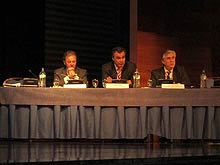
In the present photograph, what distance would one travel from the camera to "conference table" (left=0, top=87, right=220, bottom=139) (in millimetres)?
5363

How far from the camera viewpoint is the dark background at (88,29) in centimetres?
793

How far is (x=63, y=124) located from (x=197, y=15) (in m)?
4.90

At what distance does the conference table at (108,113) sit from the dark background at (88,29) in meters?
2.52

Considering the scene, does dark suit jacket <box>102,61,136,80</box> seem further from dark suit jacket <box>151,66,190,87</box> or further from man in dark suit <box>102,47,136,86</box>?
dark suit jacket <box>151,66,190,87</box>

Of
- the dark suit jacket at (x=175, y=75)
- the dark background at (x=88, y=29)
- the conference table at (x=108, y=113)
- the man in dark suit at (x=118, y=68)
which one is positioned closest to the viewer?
the conference table at (x=108, y=113)

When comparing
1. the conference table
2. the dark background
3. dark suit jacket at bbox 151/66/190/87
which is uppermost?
the dark background

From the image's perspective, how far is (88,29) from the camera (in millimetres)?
8844

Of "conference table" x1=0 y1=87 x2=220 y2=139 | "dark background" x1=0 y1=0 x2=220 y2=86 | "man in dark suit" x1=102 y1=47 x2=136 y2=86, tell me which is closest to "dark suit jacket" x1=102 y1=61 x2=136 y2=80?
"man in dark suit" x1=102 y1=47 x2=136 y2=86

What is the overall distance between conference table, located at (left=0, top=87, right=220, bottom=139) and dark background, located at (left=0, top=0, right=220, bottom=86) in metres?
2.52

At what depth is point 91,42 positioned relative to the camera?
8.85m

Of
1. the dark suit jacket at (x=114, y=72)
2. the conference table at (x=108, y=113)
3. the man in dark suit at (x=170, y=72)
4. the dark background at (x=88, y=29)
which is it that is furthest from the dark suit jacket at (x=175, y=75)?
the dark background at (x=88, y=29)

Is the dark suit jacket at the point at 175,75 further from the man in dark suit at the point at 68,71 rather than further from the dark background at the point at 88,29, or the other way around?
the dark background at the point at 88,29

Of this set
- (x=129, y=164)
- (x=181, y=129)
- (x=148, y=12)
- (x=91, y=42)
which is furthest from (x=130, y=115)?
(x=148, y=12)

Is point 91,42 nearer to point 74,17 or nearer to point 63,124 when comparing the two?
point 74,17
